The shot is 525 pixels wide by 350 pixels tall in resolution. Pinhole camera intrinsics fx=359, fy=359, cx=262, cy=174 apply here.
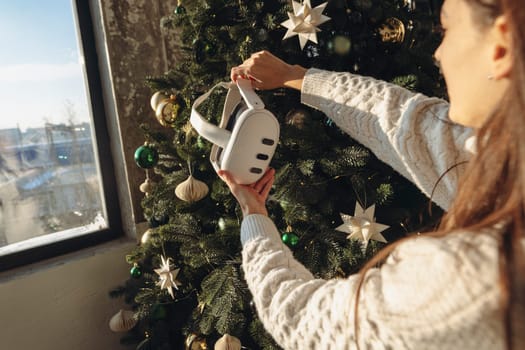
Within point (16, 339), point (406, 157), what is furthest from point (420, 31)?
point (16, 339)

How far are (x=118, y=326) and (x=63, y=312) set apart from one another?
0.25 metres

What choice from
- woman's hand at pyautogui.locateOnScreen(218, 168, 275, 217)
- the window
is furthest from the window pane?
woman's hand at pyautogui.locateOnScreen(218, 168, 275, 217)

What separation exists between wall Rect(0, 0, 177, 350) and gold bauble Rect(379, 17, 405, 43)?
2.84 feet

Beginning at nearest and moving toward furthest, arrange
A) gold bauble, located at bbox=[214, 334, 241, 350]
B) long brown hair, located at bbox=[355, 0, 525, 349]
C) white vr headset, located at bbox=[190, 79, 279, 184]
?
long brown hair, located at bbox=[355, 0, 525, 349], white vr headset, located at bbox=[190, 79, 279, 184], gold bauble, located at bbox=[214, 334, 241, 350]

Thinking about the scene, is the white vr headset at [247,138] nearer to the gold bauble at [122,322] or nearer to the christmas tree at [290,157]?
the christmas tree at [290,157]

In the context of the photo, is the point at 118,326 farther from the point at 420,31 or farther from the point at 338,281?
the point at 420,31

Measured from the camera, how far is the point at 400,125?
1.94 ft

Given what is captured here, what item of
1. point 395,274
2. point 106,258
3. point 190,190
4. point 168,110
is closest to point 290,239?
point 190,190

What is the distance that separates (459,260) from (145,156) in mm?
785

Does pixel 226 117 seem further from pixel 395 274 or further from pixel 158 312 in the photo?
pixel 158 312

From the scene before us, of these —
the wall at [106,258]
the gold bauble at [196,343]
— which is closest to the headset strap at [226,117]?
the gold bauble at [196,343]

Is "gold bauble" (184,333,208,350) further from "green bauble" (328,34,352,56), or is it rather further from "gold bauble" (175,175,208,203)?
"green bauble" (328,34,352,56)

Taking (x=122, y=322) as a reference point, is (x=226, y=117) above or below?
above

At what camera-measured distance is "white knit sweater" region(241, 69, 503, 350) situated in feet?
0.98
